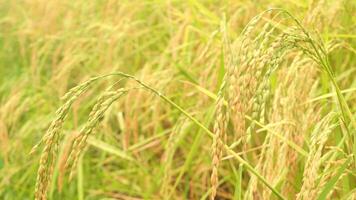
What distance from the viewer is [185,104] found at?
2270mm

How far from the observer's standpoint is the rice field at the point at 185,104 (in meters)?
0.99

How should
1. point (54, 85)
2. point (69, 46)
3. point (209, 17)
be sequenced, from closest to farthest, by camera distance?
point (209, 17)
point (54, 85)
point (69, 46)

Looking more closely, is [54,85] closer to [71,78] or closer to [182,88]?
[71,78]

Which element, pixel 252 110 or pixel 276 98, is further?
pixel 276 98

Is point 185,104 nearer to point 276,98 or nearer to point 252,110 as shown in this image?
point 276,98

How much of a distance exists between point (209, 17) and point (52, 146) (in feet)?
5.41

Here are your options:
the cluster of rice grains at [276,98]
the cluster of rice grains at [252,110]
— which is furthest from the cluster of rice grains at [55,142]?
the cluster of rice grains at [276,98]

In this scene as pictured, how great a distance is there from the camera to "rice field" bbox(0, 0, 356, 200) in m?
0.99

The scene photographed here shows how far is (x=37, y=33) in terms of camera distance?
3453mm

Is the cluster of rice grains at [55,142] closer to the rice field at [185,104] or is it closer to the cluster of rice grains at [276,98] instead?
the rice field at [185,104]

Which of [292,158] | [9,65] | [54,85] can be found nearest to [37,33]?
[9,65]

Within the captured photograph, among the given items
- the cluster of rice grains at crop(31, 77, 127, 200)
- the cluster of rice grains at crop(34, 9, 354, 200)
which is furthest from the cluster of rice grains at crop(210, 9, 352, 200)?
the cluster of rice grains at crop(31, 77, 127, 200)

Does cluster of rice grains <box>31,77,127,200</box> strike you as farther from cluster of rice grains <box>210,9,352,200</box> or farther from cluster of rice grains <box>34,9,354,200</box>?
cluster of rice grains <box>210,9,352,200</box>

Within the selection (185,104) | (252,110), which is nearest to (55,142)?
(252,110)
